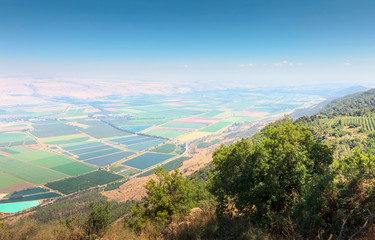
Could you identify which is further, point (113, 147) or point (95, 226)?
point (113, 147)

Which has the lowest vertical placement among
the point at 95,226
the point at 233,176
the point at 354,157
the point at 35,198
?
the point at 35,198

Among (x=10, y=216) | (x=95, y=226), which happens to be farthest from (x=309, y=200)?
(x=10, y=216)

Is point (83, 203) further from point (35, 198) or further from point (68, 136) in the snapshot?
point (68, 136)

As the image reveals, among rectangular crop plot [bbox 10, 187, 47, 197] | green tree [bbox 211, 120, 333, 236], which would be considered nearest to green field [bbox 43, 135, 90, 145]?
rectangular crop plot [bbox 10, 187, 47, 197]

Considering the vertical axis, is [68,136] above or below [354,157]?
below

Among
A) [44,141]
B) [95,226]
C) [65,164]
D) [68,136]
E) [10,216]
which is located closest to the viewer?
[95,226]

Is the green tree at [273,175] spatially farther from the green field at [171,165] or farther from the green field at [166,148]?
the green field at [166,148]

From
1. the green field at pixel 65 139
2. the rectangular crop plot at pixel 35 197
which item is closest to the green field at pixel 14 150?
the green field at pixel 65 139
